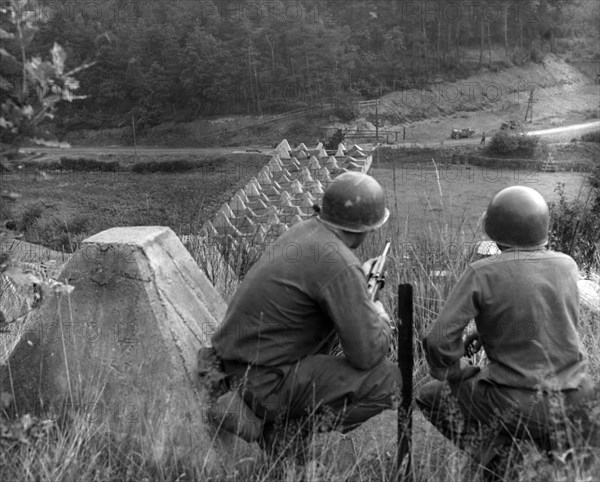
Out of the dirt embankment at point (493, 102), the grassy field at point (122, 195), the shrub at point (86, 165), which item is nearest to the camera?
the grassy field at point (122, 195)

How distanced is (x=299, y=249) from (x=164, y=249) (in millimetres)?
976

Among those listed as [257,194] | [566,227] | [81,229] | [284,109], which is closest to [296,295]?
[566,227]

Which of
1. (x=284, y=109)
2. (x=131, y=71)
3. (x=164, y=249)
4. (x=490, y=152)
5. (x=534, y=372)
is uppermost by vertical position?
(x=164, y=249)

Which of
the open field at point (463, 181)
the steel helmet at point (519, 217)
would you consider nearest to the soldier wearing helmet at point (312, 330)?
the steel helmet at point (519, 217)

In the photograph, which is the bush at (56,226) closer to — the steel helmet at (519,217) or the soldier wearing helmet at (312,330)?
the soldier wearing helmet at (312,330)

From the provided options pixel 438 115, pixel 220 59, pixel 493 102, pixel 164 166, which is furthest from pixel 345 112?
pixel 493 102

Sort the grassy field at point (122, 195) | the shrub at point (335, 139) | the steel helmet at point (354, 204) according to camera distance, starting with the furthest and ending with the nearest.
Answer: the shrub at point (335, 139) → the grassy field at point (122, 195) → the steel helmet at point (354, 204)

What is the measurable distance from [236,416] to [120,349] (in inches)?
27.7

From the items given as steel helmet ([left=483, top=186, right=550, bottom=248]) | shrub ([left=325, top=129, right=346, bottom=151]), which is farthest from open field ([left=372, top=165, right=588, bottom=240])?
steel helmet ([left=483, top=186, right=550, bottom=248])

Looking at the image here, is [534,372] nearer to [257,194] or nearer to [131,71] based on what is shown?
[257,194]

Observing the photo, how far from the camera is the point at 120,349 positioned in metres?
3.41

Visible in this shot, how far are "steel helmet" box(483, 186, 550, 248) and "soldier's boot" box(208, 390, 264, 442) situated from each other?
1.31 meters

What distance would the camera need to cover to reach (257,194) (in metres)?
17.4

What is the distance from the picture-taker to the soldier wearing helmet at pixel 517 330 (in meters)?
2.89
